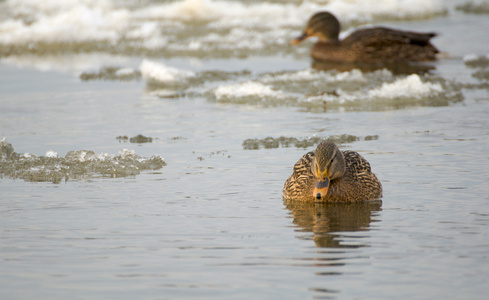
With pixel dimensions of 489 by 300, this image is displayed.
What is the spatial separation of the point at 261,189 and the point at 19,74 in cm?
1047

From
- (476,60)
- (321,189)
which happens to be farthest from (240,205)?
(476,60)

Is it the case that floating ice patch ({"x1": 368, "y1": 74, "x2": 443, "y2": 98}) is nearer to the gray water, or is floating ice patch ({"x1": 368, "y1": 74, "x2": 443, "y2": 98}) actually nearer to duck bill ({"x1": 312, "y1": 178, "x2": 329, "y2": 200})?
the gray water

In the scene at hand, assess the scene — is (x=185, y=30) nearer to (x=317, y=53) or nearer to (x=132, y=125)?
(x=317, y=53)

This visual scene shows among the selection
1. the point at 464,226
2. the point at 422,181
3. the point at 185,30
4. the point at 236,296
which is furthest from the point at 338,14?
the point at 236,296

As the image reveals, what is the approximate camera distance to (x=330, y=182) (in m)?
8.17

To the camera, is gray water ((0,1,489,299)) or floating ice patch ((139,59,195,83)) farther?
floating ice patch ((139,59,195,83))

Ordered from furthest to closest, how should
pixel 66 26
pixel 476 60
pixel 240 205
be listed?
pixel 66 26, pixel 476 60, pixel 240 205

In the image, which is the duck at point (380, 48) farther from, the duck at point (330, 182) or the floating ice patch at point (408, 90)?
the duck at point (330, 182)

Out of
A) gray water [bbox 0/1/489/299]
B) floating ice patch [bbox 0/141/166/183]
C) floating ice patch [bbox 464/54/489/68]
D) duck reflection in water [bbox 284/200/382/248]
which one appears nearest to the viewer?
gray water [bbox 0/1/489/299]

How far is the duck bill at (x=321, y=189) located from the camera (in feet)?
25.6

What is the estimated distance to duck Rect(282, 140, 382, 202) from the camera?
798 cm

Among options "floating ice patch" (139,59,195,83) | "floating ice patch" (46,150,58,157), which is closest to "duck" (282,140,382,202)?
"floating ice patch" (46,150,58,157)

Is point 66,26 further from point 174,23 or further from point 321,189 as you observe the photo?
point 321,189

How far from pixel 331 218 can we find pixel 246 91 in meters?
7.03
